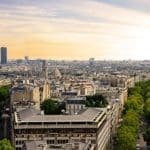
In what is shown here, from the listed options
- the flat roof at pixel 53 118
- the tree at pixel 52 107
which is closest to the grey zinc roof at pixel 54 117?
the flat roof at pixel 53 118

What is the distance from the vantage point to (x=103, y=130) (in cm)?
7394

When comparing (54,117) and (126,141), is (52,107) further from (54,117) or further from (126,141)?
(54,117)

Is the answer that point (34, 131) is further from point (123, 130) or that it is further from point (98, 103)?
point (98, 103)

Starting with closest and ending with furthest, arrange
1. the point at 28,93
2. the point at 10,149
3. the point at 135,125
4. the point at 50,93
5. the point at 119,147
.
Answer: the point at 10,149
the point at 119,147
the point at 135,125
the point at 28,93
the point at 50,93

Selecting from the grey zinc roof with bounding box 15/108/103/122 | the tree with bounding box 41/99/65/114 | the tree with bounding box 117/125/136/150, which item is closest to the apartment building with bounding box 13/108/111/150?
the grey zinc roof with bounding box 15/108/103/122

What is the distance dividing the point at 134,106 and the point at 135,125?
26773 millimetres

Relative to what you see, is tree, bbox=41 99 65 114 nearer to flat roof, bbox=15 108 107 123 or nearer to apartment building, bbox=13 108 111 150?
flat roof, bbox=15 108 107 123

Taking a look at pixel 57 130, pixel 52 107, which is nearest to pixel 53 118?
pixel 57 130

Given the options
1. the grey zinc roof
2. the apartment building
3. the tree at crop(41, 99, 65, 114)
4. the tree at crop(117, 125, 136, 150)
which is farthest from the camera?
the tree at crop(41, 99, 65, 114)

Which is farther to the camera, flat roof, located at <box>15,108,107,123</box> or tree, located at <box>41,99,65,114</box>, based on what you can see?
tree, located at <box>41,99,65,114</box>

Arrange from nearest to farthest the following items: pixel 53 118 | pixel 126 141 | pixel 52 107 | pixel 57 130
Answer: pixel 57 130
pixel 53 118
pixel 126 141
pixel 52 107

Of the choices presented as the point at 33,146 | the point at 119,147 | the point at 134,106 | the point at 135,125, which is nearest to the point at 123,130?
the point at 119,147

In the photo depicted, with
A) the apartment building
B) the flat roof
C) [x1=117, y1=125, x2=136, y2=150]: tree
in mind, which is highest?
the flat roof

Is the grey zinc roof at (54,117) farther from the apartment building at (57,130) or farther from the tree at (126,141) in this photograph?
the tree at (126,141)
